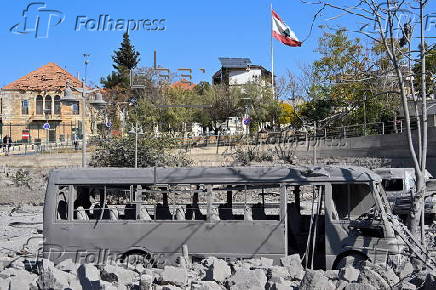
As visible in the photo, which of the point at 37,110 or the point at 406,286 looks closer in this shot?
the point at 406,286

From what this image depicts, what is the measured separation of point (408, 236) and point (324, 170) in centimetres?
200

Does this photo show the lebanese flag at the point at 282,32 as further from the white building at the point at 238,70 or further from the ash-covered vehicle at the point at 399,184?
the white building at the point at 238,70

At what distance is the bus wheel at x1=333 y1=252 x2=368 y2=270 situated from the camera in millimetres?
11133

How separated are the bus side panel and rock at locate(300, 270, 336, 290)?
9.97ft

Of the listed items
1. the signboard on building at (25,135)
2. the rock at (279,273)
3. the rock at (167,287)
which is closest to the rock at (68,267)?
the rock at (167,287)

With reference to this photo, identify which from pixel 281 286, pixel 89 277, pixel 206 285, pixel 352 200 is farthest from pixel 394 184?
pixel 89 277

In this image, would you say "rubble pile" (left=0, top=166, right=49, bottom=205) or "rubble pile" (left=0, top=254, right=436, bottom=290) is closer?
"rubble pile" (left=0, top=254, right=436, bottom=290)

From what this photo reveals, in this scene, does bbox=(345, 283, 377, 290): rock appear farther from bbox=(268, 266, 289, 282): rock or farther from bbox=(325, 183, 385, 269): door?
bbox=(325, 183, 385, 269): door

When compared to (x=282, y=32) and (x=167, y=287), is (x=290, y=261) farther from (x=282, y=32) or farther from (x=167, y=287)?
(x=282, y=32)

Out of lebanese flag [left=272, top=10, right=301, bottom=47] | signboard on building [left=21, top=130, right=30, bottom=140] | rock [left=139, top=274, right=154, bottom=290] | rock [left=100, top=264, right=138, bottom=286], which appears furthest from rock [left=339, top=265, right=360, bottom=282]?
signboard on building [left=21, top=130, right=30, bottom=140]

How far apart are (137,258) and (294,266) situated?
3.21 meters

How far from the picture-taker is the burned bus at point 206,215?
11477 mm

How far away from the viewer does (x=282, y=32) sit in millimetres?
42250

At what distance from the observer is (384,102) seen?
41.7 metres
